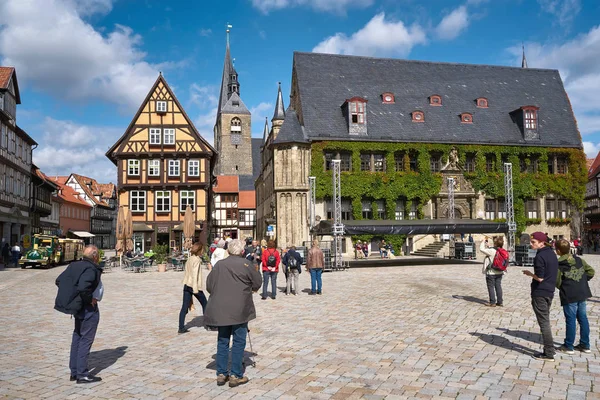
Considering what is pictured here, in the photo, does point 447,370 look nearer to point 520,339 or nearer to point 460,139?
point 520,339

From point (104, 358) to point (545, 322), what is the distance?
21.0ft

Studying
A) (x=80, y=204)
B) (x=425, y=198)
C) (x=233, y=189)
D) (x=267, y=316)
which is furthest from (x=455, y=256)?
(x=80, y=204)

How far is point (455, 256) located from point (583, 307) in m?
24.2

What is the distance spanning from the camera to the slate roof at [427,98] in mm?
38344

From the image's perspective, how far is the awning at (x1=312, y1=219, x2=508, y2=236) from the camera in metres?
26.4

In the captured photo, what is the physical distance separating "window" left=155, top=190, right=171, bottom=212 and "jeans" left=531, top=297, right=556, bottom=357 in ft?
115

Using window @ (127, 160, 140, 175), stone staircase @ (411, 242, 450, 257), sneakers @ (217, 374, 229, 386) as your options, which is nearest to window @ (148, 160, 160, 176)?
window @ (127, 160, 140, 175)

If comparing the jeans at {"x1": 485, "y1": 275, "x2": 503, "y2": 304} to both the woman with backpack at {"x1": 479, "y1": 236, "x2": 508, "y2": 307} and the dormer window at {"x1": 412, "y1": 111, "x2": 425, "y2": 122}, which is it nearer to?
the woman with backpack at {"x1": 479, "y1": 236, "x2": 508, "y2": 307}

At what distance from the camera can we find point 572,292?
7336 millimetres

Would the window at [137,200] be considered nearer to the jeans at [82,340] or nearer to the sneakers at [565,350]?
the jeans at [82,340]

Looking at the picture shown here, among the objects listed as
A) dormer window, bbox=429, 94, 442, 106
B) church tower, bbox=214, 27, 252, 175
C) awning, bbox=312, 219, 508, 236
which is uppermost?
church tower, bbox=214, 27, 252, 175

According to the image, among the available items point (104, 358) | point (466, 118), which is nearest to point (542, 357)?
point (104, 358)

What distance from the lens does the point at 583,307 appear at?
7449mm

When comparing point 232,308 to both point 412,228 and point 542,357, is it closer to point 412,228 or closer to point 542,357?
point 542,357
